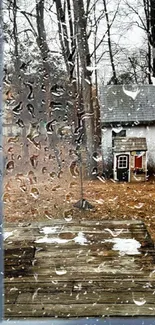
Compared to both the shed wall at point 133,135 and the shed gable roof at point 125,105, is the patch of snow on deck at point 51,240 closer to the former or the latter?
the shed wall at point 133,135

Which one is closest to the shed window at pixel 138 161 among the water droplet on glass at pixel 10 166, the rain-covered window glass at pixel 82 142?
the rain-covered window glass at pixel 82 142

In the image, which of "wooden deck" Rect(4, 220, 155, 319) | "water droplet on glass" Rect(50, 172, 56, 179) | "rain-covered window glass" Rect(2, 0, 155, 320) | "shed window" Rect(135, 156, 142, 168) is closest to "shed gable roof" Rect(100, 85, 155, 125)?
"rain-covered window glass" Rect(2, 0, 155, 320)

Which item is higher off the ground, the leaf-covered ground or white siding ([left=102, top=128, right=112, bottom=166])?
white siding ([left=102, top=128, right=112, bottom=166])

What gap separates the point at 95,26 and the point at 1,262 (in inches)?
29.7

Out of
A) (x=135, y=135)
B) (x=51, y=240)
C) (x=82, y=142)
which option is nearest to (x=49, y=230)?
(x=51, y=240)

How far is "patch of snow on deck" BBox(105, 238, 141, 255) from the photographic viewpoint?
1.33 metres

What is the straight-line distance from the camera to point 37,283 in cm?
131

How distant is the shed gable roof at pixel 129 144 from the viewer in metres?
1.29

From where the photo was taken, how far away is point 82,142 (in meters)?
1.31

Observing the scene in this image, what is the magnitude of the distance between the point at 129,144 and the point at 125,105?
4.6 inches

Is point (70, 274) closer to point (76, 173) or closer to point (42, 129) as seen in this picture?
point (76, 173)

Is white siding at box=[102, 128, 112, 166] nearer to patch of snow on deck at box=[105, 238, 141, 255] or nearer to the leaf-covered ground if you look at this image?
Answer: the leaf-covered ground

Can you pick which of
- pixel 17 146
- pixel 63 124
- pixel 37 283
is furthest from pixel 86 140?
pixel 37 283

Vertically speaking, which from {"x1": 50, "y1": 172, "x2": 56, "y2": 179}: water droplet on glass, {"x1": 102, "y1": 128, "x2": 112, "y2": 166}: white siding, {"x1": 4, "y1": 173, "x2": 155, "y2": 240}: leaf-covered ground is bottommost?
{"x1": 4, "y1": 173, "x2": 155, "y2": 240}: leaf-covered ground
